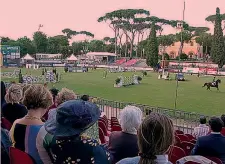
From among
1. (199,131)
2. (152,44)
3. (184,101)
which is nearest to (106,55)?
(152,44)

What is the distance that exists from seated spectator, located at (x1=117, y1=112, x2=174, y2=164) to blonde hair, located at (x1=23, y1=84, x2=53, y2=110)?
1586 mm

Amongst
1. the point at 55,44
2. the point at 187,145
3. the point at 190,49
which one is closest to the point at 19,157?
the point at 187,145

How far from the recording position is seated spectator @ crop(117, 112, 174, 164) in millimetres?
2160

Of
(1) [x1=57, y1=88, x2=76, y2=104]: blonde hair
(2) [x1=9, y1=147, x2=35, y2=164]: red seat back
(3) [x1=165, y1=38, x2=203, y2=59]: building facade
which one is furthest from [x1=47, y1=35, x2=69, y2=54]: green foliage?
(2) [x1=9, y1=147, x2=35, y2=164]: red seat back

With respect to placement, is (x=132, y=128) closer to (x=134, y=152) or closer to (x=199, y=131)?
(x=134, y=152)

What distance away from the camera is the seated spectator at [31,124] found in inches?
122

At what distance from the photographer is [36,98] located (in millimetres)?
3578

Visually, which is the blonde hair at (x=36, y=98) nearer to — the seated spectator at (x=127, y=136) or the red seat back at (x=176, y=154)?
the seated spectator at (x=127, y=136)

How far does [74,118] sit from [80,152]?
0.83 ft

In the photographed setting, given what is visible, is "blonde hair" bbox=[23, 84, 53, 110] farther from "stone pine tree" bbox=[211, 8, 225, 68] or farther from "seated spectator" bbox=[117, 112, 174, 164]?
"stone pine tree" bbox=[211, 8, 225, 68]

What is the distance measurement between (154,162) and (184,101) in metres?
17.7

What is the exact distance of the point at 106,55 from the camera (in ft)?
313

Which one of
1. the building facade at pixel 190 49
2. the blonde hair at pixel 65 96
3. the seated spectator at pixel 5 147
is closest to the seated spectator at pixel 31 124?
the seated spectator at pixel 5 147

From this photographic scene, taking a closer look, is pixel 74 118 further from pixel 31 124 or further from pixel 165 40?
pixel 165 40
